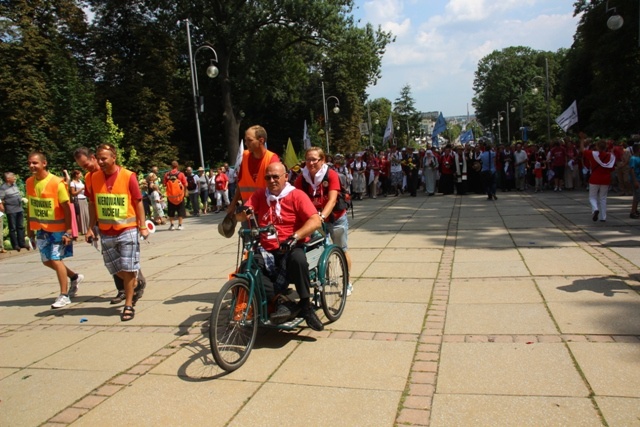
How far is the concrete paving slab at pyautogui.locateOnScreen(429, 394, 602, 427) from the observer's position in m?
3.15

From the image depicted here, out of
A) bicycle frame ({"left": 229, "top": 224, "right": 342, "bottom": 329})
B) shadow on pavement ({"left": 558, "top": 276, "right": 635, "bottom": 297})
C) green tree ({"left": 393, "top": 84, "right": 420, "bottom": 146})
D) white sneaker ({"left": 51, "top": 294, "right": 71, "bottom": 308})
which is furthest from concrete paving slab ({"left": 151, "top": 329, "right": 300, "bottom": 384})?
green tree ({"left": 393, "top": 84, "right": 420, "bottom": 146})

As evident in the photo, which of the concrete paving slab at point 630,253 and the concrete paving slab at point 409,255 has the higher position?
the concrete paving slab at point 409,255

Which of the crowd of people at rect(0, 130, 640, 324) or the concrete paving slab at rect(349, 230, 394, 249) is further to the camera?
the concrete paving slab at rect(349, 230, 394, 249)

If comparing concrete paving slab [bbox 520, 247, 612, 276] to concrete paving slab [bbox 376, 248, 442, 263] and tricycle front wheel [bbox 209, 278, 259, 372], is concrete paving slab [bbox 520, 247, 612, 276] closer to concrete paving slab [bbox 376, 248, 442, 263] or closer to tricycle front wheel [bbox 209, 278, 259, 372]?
concrete paving slab [bbox 376, 248, 442, 263]

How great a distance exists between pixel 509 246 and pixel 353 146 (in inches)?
1921

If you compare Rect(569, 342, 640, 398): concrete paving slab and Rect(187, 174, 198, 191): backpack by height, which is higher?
Rect(187, 174, 198, 191): backpack

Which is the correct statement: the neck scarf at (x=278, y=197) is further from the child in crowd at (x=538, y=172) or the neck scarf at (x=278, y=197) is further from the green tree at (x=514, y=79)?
the green tree at (x=514, y=79)

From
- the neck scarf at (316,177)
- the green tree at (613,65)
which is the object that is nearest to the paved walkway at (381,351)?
the neck scarf at (316,177)

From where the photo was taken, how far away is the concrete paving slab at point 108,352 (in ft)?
14.8

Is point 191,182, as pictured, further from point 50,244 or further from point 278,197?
point 278,197

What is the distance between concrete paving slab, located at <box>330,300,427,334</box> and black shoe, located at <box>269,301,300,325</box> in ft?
2.05

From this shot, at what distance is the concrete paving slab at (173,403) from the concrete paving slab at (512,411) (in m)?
1.35

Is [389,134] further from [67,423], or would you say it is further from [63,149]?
[67,423]

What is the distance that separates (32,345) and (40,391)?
134 cm
